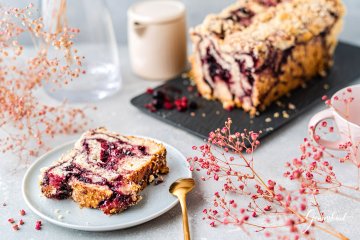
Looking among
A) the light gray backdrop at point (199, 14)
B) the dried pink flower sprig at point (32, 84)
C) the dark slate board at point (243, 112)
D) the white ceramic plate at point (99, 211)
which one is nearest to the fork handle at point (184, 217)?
the white ceramic plate at point (99, 211)

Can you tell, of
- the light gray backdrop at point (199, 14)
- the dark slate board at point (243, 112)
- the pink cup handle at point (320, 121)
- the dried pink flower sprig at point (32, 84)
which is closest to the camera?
the pink cup handle at point (320, 121)

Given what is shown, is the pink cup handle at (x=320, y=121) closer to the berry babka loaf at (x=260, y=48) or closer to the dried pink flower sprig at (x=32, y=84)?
the berry babka loaf at (x=260, y=48)

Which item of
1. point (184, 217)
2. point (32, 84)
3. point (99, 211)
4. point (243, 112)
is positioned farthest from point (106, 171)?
point (243, 112)

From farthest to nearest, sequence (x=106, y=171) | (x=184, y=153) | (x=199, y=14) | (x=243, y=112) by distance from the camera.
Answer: (x=199, y=14), (x=243, y=112), (x=184, y=153), (x=106, y=171)

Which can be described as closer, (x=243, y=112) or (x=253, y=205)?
(x=253, y=205)

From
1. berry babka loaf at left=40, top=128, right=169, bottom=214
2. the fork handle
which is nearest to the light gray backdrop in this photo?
berry babka loaf at left=40, top=128, right=169, bottom=214

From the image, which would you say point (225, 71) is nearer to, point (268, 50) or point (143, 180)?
point (268, 50)

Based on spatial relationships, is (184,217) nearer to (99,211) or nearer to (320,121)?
(99,211)
